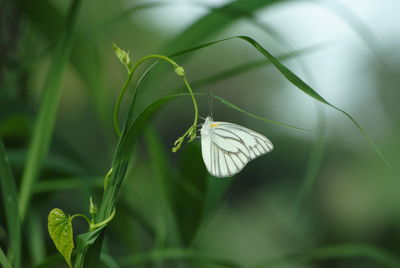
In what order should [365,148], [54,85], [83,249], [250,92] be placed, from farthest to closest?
[250,92] → [365,148] → [54,85] → [83,249]

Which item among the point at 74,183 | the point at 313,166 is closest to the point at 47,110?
the point at 74,183

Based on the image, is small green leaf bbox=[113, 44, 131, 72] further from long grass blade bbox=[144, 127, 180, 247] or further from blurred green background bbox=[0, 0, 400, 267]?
long grass blade bbox=[144, 127, 180, 247]

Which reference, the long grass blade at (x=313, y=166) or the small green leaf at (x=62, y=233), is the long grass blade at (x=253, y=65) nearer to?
the long grass blade at (x=313, y=166)

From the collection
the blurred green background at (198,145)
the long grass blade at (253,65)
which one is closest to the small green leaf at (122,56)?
the blurred green background at (198,145)

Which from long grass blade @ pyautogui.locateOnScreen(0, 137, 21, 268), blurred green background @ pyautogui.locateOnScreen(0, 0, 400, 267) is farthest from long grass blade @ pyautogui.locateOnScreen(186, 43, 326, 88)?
long grass blade @ pyautogui.locateOnScreen(0, 137, 21, 268)

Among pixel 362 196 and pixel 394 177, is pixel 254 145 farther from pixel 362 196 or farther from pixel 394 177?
pixel 362 196

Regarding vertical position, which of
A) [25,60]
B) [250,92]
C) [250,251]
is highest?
[250,92]

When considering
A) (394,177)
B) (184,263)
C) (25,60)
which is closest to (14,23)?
(25,60)
